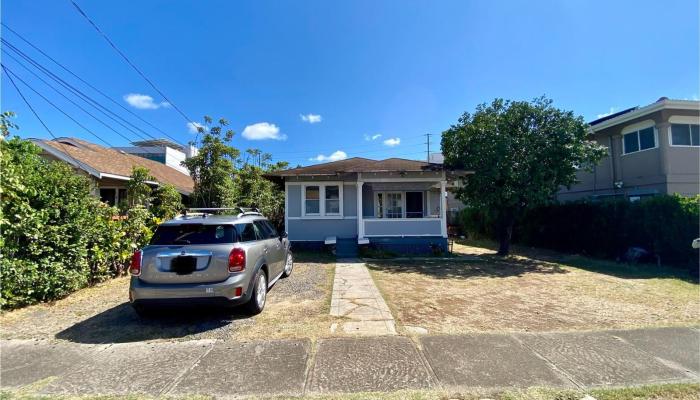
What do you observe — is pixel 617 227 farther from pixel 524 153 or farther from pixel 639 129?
pixel 639 129

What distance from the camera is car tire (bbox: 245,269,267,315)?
16.9 feet

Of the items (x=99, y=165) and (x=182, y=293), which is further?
(x=99, y=165)

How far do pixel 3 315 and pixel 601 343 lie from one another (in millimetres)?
9120

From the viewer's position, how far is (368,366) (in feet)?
11.6

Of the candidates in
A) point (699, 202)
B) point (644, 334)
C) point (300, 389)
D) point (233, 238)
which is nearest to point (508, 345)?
point (644, 334)

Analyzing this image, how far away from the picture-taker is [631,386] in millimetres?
3182

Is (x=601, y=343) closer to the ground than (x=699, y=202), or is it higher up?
closer to the ground

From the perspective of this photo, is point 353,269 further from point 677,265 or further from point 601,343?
point 677,265

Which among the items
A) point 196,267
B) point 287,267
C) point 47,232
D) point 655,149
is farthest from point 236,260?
point 655,149

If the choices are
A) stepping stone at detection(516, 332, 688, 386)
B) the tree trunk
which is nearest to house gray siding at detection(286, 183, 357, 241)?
the tree trunk

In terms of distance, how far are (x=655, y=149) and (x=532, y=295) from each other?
1183 centimetres

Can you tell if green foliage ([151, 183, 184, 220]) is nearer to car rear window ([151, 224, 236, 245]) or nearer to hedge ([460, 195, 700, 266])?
car rear window ([151, 224, 236, 245])

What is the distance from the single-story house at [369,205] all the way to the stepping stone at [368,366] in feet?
28.5

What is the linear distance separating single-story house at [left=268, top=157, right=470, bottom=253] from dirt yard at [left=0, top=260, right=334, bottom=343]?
267 inches
